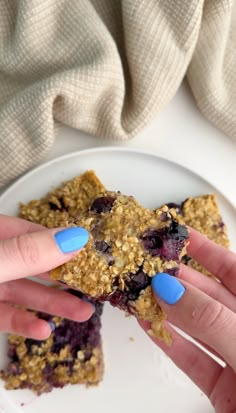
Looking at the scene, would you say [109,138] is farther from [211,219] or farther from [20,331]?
[20,331]

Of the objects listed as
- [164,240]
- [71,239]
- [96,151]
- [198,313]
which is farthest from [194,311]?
[96,151]

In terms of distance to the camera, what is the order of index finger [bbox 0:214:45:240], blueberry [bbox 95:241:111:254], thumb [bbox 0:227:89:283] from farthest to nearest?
index finger [bbox 0:214:45:240] → blueberry [bbox 95:241:111:254] → thumb [bbox 0:227:89:283]

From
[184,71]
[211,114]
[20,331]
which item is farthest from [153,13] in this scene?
[20,331]

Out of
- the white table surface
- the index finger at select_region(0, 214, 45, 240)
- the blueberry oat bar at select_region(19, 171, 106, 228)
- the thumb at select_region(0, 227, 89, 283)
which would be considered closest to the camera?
the thumb at select_region(0, 227, 89, 283)

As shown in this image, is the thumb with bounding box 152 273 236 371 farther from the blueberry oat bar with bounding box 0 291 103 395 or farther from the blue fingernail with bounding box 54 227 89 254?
the blueberry oat bar with bounding box 0 291 103 395

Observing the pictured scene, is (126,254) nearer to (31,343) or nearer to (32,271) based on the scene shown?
(32,271)

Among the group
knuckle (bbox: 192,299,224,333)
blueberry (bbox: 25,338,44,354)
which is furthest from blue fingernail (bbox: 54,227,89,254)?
blueberry (bbox: 25,338,44,354)
